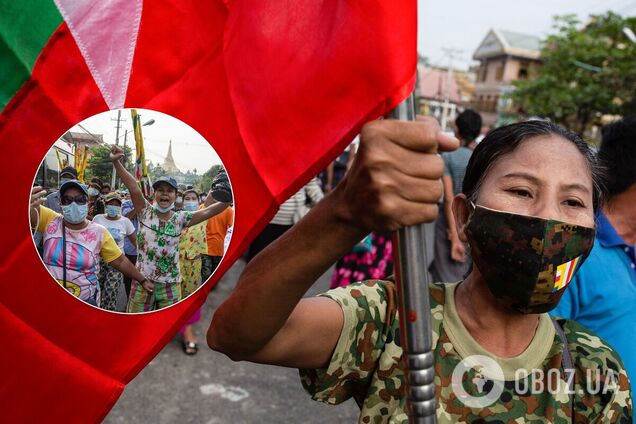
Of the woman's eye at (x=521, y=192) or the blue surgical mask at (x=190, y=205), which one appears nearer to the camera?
the blue surgical mask at (x=190, y=205)

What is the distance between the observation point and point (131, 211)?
1.12 metres

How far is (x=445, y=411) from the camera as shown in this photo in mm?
1247

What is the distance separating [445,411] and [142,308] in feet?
2.21

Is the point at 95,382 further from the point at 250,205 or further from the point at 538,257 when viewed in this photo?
the point at 538,257

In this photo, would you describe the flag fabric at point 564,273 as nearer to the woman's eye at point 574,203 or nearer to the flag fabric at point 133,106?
the woman's eye at point 574,203

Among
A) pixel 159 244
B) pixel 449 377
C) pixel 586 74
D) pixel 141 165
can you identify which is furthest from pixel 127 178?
pixel 586 74

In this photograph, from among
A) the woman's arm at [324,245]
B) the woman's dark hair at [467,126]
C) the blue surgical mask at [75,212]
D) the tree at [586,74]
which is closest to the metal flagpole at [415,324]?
the woman's arm at [324,245]

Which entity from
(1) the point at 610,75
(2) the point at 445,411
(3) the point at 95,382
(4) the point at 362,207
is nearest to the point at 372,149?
(4) the point at 362,207

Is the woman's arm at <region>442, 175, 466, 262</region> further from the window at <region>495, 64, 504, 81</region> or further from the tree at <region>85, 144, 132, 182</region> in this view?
the window at <region>495, 64, 504, 81</region>

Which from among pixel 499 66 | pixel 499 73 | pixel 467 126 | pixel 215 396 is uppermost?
pixel 467 126

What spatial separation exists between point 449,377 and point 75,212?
33.4 inches

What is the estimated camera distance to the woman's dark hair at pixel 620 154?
2188 millimetres

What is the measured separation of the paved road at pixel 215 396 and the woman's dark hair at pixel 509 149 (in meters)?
2.25

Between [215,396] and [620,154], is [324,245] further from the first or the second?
[215,396]
